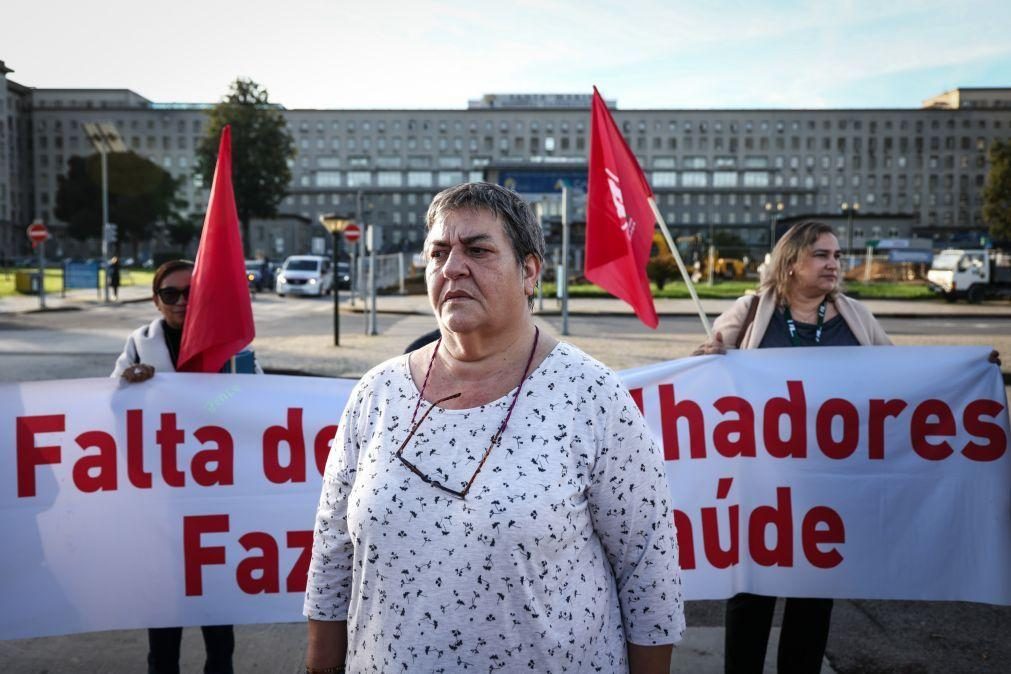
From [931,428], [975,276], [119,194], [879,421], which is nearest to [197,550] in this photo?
[879,421]

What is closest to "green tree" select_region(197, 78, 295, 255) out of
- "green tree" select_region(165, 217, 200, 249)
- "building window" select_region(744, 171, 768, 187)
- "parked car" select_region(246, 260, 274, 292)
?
"parked car" select_region(246, 260, 274, 292)

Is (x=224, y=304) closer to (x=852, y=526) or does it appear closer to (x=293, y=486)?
(x=293, y=486)

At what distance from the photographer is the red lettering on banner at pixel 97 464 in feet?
11.9

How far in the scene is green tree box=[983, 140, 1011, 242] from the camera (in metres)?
69.2

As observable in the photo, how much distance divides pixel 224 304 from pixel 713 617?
2.69 metres

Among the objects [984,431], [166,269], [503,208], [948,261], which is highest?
[948,261]

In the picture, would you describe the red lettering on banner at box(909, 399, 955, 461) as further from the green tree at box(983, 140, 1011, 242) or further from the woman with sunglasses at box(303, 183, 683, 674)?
the green tree at box(983, 140, 1011, 242)

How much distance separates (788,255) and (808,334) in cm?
35

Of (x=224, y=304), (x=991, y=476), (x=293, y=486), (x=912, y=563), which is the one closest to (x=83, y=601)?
(x=293, y=486)

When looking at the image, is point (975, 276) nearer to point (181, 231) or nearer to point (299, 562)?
point (299, 562)

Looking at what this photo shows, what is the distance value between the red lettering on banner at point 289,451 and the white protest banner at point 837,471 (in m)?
1.40

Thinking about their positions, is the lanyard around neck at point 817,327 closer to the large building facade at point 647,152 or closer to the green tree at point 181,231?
the green tree at point 181,231

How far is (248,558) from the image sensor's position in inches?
144

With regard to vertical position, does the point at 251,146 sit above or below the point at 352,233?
above
